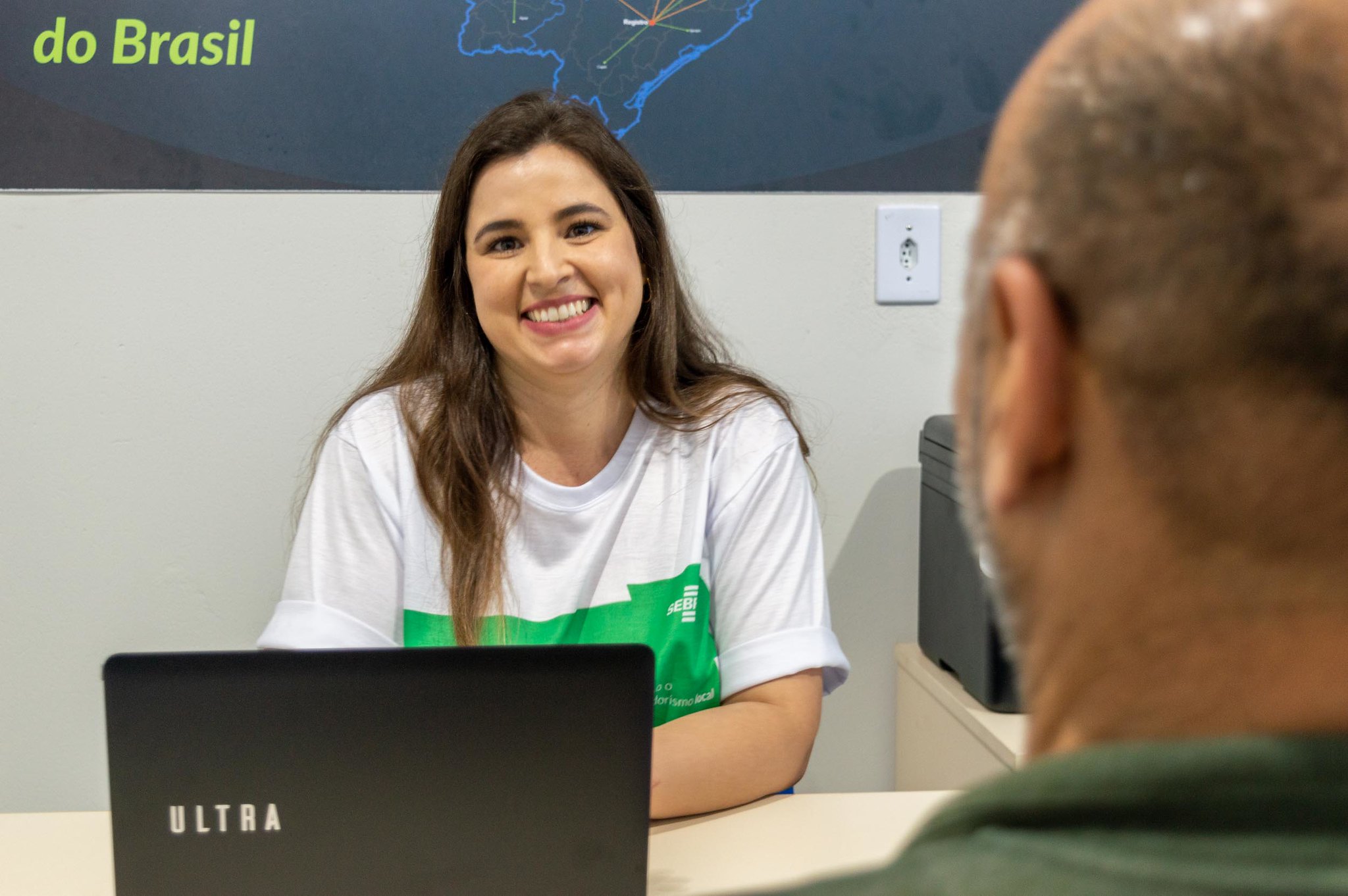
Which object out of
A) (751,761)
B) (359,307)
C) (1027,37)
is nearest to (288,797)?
(751,761)

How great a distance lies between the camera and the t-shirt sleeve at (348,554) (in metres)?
1.35

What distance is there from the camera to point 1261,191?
0.34 meters

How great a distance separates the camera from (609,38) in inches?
72.2

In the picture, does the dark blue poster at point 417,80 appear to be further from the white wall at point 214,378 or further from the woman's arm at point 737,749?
the woman's arm at point 737,749

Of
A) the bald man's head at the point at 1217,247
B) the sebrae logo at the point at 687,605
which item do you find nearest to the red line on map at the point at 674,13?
the sebrae logo at the point at 687,605

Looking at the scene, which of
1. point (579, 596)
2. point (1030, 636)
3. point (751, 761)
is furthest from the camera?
point (579, 596)

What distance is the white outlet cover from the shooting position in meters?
1.91

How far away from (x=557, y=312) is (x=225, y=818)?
0.85 m

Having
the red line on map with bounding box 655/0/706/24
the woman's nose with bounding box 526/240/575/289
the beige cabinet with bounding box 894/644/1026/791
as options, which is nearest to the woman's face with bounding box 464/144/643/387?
the woman's nose with bounding box 526/240/575/289

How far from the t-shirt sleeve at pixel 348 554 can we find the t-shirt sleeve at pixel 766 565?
395 mm

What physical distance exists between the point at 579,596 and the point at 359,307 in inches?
27.5

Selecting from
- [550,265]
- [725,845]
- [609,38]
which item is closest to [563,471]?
[550,265]

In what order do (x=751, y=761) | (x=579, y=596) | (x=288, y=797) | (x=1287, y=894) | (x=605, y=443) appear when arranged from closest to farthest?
(x=1287, y=894) < (x=288, y=797) < (x=751, y=761) < (x=579, y=596) < (x=605, y=443)

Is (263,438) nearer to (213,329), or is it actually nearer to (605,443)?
(213,329)
